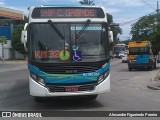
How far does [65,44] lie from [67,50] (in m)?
0.20

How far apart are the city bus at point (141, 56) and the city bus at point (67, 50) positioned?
23.9 m

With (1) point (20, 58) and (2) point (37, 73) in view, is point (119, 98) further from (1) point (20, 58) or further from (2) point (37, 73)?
(1) point (20, 58)

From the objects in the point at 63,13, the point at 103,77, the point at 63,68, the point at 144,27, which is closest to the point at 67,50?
the point at 63,68

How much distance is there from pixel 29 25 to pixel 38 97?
2.25 metres

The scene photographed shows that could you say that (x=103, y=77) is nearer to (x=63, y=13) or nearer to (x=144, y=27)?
(x=63, y=13)

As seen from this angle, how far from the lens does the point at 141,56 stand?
36.3 m

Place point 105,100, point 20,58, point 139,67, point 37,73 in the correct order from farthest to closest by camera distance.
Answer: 1. point 20,58
2. point 139,67
3. point 105,100
4. point 37,73

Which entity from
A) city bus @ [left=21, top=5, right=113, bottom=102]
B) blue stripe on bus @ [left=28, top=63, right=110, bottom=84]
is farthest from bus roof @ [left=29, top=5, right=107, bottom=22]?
blue stripe on bus @ [left=28, top=63, right=110, bottom=84]

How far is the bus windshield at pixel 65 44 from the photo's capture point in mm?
12172

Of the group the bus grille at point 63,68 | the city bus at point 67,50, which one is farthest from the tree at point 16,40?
the bus grille at point 63,68

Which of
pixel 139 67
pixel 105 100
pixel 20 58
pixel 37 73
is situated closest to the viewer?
pixel 37 73

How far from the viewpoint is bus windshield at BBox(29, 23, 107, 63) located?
39.9 ft

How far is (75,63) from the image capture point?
39.5ft

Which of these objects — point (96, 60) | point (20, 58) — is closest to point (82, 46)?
point (96, 60)
